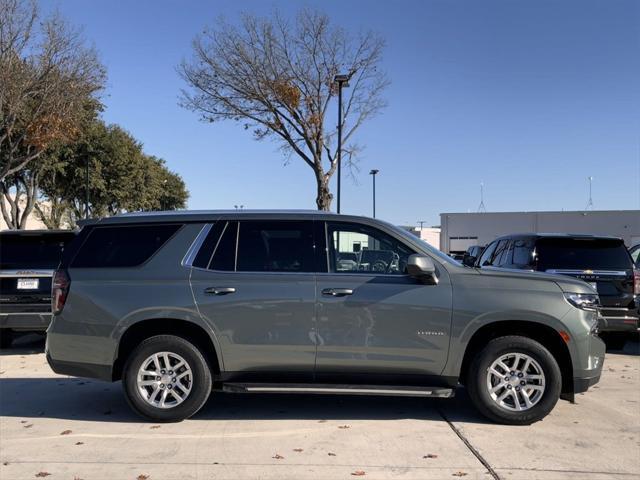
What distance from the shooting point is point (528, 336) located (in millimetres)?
5582

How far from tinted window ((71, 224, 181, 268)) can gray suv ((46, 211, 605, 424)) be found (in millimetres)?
15

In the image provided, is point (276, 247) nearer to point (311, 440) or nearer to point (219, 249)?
point (219, 249)

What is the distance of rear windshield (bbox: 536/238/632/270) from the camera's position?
874cm

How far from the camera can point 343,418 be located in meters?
5.71

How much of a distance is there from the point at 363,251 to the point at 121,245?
2348mm

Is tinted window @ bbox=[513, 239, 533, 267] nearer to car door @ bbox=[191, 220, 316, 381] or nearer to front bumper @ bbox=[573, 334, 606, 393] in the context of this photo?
front bumper @ bbox=[573, 334, 606, 393]

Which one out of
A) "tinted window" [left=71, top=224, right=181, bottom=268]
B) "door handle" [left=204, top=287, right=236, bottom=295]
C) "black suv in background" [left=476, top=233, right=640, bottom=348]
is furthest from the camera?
"black suv in background" [left=476, top=233, right=640, bottom=348]

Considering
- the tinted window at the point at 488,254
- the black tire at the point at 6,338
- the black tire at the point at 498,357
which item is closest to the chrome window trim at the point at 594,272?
the tinted window at the point at 488,254

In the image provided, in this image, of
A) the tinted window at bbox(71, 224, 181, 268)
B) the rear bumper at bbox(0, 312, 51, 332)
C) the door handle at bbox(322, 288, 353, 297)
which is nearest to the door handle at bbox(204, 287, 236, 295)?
the tinted window at bbox(71, 224, 181, 268)

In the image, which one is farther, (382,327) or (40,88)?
(40,88)

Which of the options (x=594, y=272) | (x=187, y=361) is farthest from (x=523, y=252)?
(x=187, y=361)

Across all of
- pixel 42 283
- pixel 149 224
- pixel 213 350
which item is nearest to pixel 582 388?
pixel 213 350

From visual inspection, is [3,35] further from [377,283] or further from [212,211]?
[377,283]

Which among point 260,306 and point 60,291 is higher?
point 60,291
